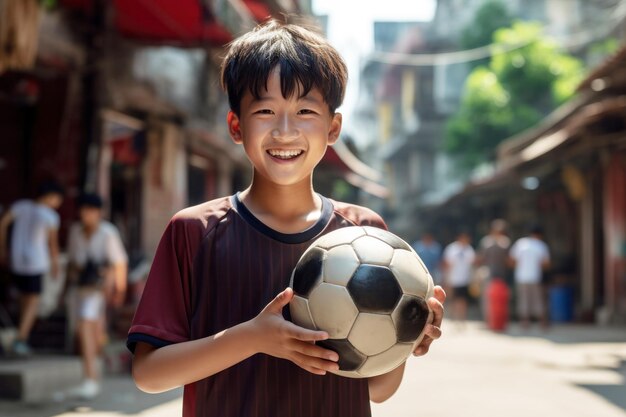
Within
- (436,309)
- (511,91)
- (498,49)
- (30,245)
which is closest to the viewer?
(436,309)

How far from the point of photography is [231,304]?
207cm

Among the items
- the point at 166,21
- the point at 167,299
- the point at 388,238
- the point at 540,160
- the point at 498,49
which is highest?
the point at 498,49

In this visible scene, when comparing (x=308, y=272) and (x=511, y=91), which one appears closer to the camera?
(x=308, y=272)

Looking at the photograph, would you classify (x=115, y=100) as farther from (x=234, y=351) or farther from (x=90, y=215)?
(x=234, y=351)

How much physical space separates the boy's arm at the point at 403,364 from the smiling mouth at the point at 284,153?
462mm

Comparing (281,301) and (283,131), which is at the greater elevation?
(283,131)

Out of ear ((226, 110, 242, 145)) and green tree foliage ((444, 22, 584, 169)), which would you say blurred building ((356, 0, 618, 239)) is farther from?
ear ((226, 110, 242, 145))

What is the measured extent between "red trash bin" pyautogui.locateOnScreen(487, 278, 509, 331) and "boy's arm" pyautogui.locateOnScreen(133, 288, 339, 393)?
42.6ft

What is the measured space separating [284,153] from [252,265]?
0.92ft

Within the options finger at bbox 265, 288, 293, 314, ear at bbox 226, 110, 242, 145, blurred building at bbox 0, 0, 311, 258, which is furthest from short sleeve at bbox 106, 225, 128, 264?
finger at bbox 265, 288, 293, 314

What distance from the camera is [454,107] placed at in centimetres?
4125

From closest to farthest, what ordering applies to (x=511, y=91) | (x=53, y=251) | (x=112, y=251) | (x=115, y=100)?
(x=112, y=251) < (x=53, y=251) < (x=115, y=100) < (x=511, y=91)

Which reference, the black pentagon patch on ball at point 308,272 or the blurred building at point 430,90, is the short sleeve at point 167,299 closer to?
the black pentagon patch on ball at point 308,272

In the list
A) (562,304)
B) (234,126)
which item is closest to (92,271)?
(234,126)
